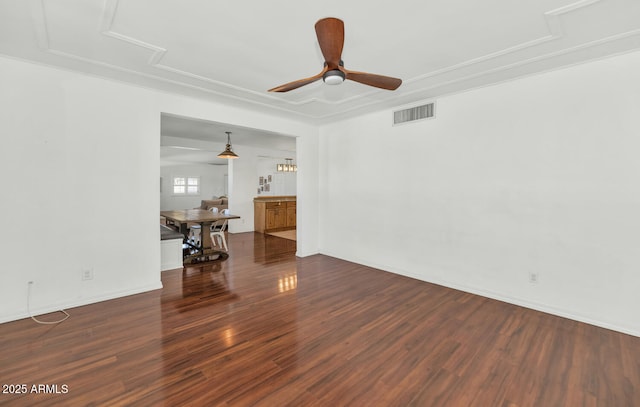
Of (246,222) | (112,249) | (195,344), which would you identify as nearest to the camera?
(195,344)

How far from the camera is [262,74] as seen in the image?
121 inches

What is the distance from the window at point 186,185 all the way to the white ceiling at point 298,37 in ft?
32.1

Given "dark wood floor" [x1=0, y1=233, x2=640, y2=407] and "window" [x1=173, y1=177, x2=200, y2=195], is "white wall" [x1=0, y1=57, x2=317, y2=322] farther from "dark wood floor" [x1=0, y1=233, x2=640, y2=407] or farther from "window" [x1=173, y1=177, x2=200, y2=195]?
"window" [x1=173, y1=177, x2=200, y2=195]

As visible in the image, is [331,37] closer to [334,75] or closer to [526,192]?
[334,75]

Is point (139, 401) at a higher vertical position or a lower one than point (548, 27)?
lower

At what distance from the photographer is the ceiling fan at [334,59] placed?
170cm

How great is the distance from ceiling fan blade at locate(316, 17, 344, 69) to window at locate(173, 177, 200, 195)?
39.3 feet

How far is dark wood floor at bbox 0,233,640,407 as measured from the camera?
5.86 feet

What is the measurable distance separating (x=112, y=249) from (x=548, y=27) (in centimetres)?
A: 479

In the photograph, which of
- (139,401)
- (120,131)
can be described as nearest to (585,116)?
(139,401)

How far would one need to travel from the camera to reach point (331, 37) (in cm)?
178

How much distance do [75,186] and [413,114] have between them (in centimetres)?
430

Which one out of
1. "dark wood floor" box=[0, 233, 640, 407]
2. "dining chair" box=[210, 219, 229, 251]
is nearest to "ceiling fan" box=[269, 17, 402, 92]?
"dark wood floor" box=[0, 233, 640, 407]

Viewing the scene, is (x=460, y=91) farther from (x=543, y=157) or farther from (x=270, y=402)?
(x=270, y=402)
